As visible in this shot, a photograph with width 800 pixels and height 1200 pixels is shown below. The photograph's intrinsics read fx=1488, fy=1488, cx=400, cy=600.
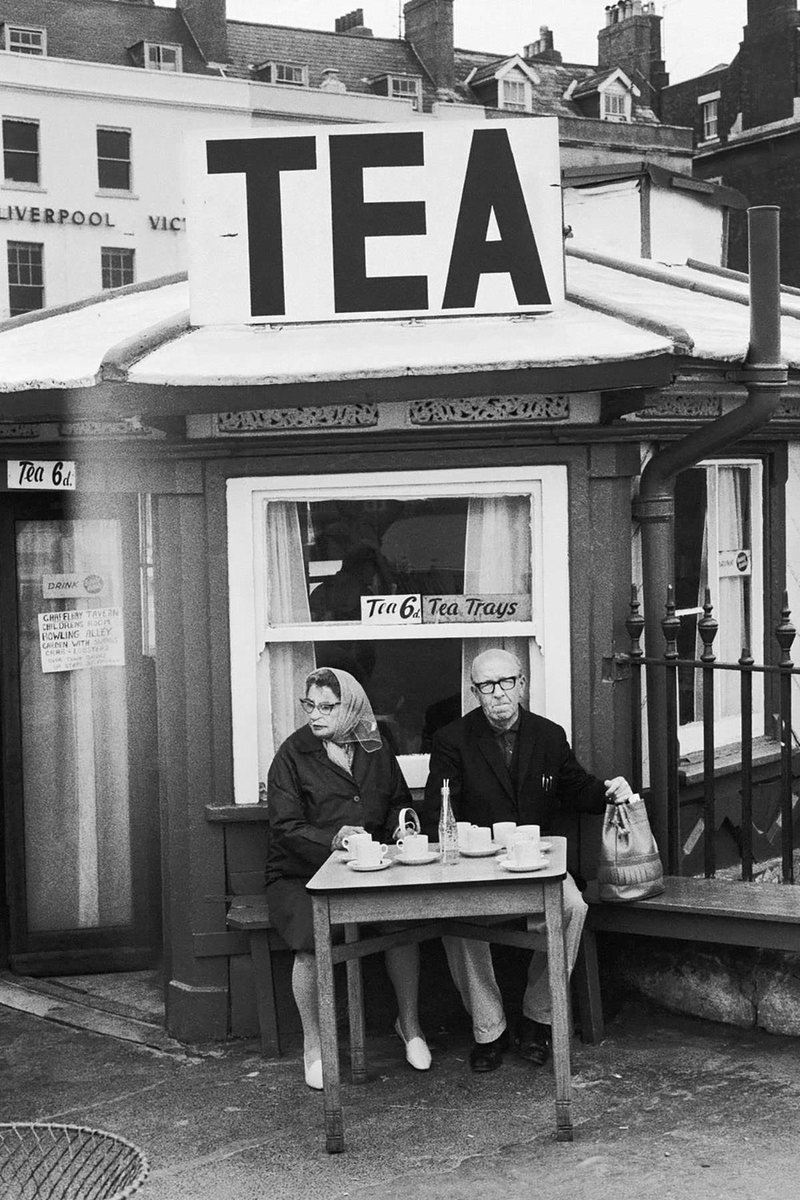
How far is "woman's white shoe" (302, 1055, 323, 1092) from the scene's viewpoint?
5.55 metres

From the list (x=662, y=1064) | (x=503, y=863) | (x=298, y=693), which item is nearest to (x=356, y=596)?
(x=298, y=693)

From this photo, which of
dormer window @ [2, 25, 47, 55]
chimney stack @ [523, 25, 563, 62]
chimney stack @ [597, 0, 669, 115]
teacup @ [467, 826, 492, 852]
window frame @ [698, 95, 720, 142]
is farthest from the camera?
chimney stack @ [523, 25, 563, 62]

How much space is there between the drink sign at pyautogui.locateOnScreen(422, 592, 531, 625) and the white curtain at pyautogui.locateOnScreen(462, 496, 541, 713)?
25mm

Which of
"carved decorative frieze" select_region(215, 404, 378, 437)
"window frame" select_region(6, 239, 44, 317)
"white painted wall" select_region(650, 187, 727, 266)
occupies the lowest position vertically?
"carved decorative frieze" select_region(215, 404, 378, 437)

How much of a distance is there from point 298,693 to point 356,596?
0.48 m

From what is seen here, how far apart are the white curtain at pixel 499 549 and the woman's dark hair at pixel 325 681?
0.80 metres

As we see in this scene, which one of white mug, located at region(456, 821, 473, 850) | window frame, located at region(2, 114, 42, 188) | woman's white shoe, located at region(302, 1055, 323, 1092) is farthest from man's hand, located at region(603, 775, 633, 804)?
window frame, located at region(2, 114, 42, 188)

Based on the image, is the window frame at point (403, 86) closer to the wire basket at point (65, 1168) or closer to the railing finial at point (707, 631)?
the railing finial at point (707, 631)

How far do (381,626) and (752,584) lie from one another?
228 cm

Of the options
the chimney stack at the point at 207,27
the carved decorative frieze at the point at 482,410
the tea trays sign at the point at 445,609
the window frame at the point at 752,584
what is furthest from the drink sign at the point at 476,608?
the chimney stack at the point at 207,27

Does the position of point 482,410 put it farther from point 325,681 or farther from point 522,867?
point 522,867

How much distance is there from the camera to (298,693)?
6.31 m

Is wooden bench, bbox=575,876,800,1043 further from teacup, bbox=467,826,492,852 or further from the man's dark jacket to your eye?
teacup, bbox=467,826,492,852

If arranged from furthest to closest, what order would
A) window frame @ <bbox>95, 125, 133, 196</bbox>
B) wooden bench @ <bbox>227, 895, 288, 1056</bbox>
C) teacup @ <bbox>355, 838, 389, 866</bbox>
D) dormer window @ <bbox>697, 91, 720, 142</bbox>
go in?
dormer window @ <bbox>697, 91, 720, 142</bbox>, window frame @ <bbox>95, 125, 133, 196</bbox>, wooden bench @ <bbox>227, 895, 288, 1056</bbox>, teacup @ <bbox>355, 838, 389, 866</bbox>
